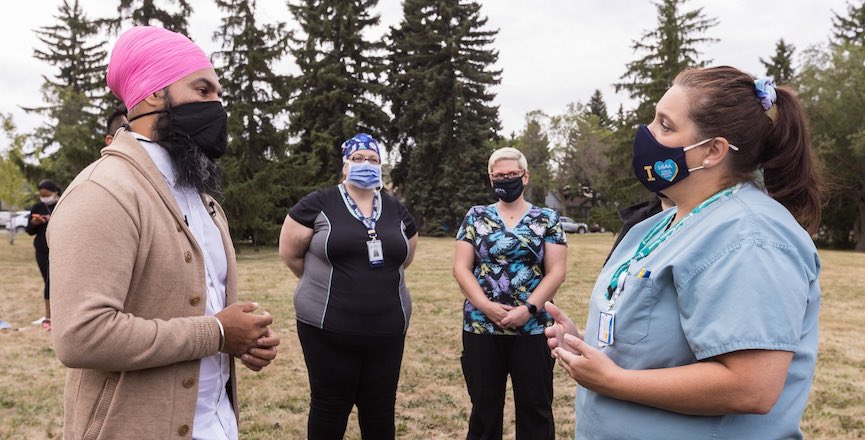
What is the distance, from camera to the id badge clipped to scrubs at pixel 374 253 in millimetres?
3627

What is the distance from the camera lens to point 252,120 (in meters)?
21.7

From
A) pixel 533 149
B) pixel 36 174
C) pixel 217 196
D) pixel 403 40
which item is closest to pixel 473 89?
pixel 403 40

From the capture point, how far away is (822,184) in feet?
5.90

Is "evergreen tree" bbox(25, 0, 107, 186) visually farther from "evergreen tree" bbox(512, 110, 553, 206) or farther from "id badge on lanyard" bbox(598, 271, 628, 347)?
"evergreen tree" bbox(512, 110, 553, 206)

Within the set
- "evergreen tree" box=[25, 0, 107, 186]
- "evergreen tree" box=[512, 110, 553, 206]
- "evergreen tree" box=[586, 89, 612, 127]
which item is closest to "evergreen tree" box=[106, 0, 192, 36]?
"evergreen tree" box=[25, 0, 107, 186]

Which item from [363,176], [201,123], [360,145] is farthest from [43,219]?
[201,123]

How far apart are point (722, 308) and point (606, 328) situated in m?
0.40

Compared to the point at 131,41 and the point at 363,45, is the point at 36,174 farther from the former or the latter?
the point at 131,41

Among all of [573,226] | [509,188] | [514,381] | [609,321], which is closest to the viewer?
[609,321]

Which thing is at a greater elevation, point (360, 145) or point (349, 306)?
point (360, 145)

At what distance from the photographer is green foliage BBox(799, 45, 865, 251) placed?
29.3 metres

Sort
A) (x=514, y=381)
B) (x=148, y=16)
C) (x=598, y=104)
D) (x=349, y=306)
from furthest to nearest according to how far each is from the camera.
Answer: (x=598, y=104)
(x=148, y=16)
(x=514, y=381)
(x=349, y=306)

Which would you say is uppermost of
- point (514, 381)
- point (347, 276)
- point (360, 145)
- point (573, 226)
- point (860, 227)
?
point (360, 145)

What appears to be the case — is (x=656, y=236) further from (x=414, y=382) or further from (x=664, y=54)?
(x=664, y=54)
